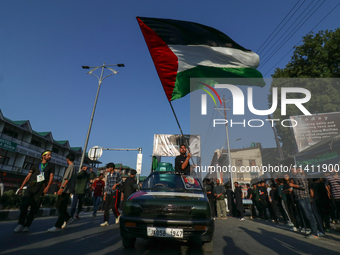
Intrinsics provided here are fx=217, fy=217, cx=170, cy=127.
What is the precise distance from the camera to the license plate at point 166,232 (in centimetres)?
334

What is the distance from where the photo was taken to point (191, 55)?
21.2 feet

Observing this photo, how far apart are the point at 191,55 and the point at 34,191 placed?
5458 millimetres

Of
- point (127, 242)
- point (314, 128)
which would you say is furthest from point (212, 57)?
point (314, 128)

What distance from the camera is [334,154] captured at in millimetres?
14477

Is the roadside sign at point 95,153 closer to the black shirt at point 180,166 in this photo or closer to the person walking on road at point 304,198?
the black shirt at point 180,166

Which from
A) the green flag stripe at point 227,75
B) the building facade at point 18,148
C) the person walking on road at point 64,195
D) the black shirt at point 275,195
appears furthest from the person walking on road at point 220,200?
the building facade at point 18,148

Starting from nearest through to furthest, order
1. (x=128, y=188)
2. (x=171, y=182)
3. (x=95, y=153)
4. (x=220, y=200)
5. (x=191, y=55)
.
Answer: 1. (x=171, y=182)
2. (x=191, y=55)
3. (x=128, y=188)
4. (x=220, y=200)
5. (x=95, y=153)

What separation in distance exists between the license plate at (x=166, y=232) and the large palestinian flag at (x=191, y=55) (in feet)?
12.0

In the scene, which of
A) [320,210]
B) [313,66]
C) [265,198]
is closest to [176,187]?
[320,210]

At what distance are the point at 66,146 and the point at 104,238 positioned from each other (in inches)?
1714

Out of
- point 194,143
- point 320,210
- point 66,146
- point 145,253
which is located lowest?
point 145,253

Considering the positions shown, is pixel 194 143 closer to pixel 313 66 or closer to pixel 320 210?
pixel 313 66

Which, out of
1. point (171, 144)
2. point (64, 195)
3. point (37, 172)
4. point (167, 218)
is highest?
point (171, 144)

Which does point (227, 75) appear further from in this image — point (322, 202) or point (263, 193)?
point (263, 193)
